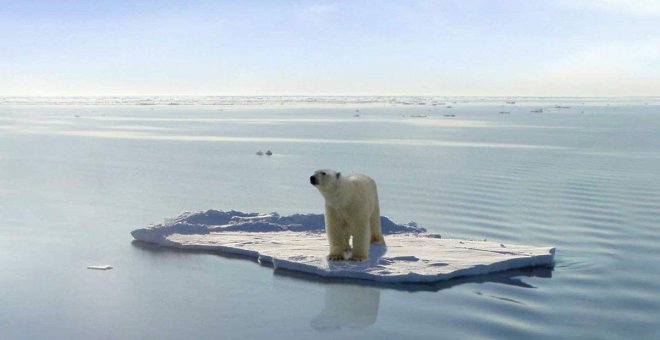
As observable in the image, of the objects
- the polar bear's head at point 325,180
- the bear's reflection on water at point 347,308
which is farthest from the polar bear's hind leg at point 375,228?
the bear's reflection on water at point 347,308

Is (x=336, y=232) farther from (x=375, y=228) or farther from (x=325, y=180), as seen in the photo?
(x=375, y=228)

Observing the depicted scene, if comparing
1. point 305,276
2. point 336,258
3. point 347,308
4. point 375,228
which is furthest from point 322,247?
point 347,308

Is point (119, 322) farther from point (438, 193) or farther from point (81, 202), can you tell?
point (438, 193)

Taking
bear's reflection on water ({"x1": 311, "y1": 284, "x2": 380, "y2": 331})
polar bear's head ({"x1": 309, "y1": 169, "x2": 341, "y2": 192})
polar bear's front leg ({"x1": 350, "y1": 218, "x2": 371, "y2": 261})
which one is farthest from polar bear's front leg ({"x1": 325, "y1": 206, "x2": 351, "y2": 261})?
bear's reflection on water ({"x1": 311, "y1": 284, "x2": 380, "y2": 331})

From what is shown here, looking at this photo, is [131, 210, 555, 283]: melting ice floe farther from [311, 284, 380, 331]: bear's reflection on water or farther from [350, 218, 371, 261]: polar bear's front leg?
[311, 284, 380, 331]: bear's reflection on water

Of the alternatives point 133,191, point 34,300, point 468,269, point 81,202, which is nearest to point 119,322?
point 34,300

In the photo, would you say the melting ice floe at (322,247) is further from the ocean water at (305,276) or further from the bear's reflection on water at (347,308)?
the bear's reflection on water at (347,308)
